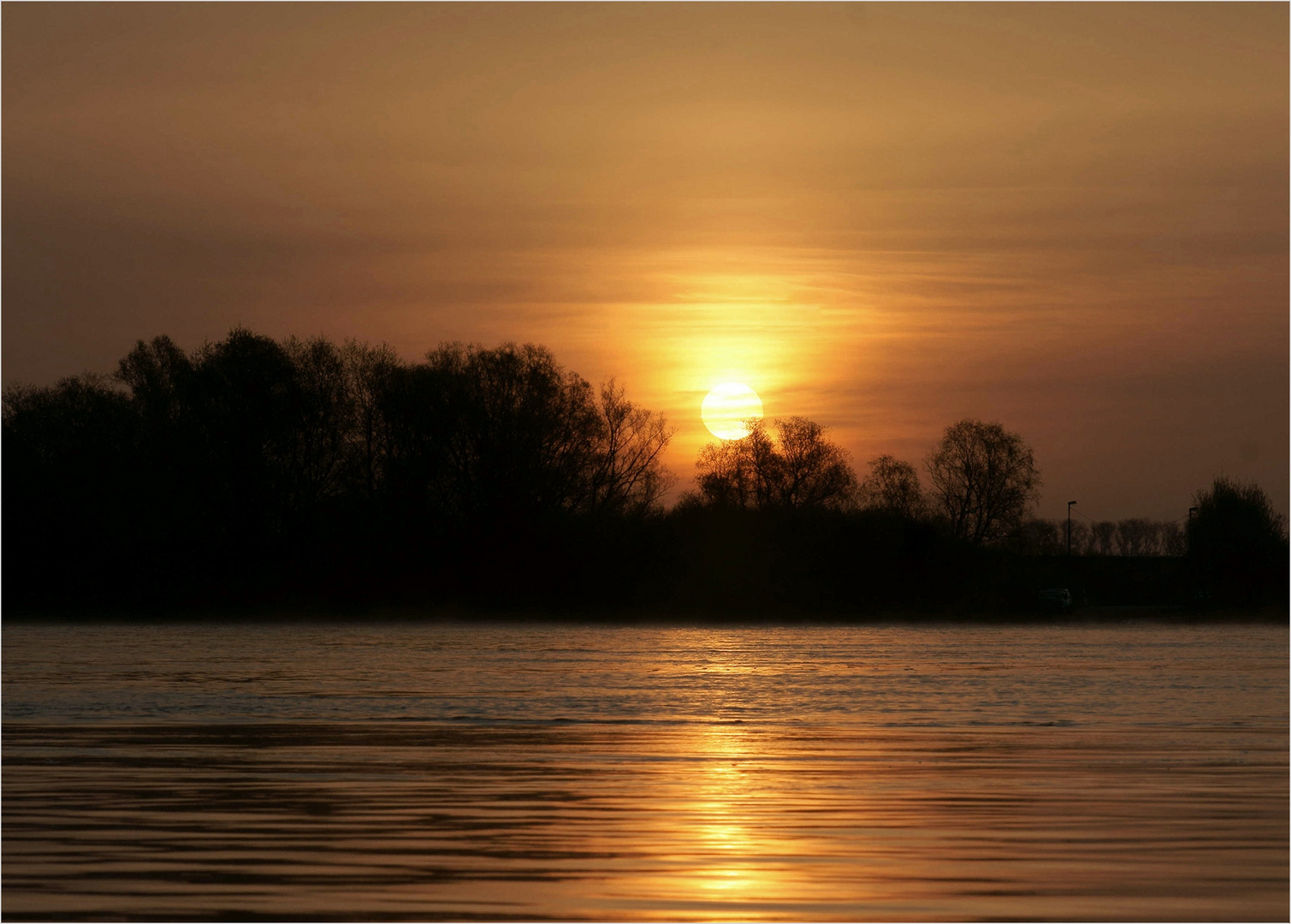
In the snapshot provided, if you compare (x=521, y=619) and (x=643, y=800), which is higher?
(x=521, y=619)

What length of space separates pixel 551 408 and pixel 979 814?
68389 millimetres

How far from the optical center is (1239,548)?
101 meters

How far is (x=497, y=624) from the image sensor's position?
272 feet

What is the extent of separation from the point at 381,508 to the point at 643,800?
69489 mm

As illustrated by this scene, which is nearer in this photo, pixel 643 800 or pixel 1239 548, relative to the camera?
pixel 643 800

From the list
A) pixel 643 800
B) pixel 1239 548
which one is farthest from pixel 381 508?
pixel 643 800

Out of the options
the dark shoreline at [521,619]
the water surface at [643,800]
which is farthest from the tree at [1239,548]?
the water surface at [643,800]

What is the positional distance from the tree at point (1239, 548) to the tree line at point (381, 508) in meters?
20.3

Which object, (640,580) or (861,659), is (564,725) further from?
(640,580)

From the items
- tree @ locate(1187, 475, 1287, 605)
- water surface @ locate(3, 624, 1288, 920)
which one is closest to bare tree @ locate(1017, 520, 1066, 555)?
tree @ locate(1187, 475, 1287, 605)

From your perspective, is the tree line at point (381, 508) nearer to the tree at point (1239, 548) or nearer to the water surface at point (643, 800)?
the tree at point (1239, 548)

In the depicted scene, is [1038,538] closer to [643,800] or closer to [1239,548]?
[1239,548]

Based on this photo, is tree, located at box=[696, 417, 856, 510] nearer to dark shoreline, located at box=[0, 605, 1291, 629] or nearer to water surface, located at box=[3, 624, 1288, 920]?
dark shoreline, located at box=[0, 605, 1291, 629]

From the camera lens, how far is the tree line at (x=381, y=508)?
259ft
